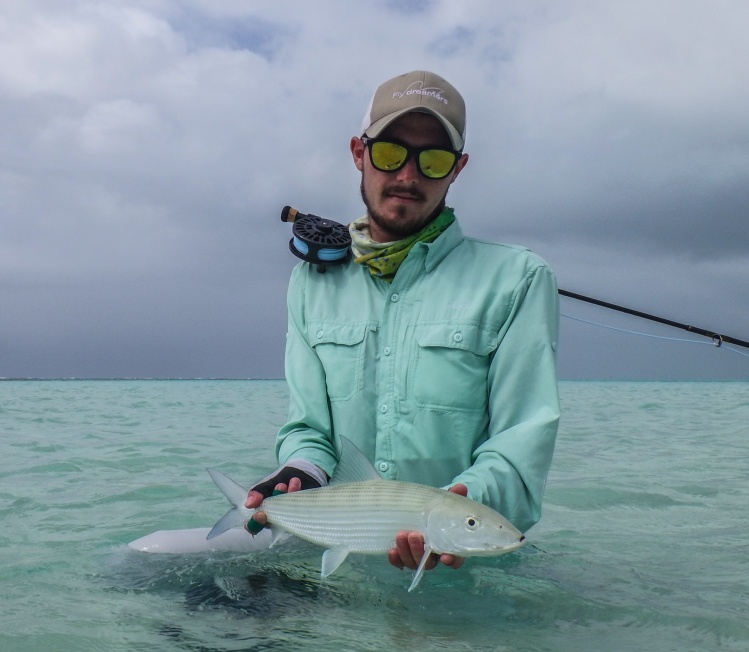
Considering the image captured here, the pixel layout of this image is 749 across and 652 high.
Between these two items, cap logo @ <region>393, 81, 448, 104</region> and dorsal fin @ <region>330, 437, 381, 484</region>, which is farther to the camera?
cap logo @ <region>393, 81, 448, 104</region>

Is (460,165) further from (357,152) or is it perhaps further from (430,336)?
(430,336)

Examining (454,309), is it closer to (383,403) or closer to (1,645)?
(383,403)

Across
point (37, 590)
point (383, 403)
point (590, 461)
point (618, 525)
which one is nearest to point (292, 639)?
point (383, 403)

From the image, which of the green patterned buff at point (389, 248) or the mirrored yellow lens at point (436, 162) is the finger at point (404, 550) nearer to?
the green patterned buff at point (389, 248)

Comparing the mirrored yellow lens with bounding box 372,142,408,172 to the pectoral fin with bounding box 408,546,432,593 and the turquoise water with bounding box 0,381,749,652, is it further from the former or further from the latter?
the turquoise water with bounding box 0,381,749,652

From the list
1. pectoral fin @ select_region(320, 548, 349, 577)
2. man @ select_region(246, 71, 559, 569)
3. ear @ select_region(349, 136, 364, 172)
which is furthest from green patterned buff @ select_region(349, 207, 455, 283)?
pectoral fin @ select_region(320, 548, 349, 577)

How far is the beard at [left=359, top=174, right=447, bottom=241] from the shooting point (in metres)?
3.86

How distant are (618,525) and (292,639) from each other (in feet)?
12.3

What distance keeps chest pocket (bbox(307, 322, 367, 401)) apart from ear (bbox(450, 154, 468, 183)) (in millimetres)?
890

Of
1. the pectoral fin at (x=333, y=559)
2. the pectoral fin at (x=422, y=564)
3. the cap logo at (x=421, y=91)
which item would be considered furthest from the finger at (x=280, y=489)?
the cap logo at (x=421, y=91)

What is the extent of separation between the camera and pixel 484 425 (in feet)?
12.7

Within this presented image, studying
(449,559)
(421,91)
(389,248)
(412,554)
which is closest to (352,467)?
(412,554)

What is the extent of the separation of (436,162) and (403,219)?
1.05 ft

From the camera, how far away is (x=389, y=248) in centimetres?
391
